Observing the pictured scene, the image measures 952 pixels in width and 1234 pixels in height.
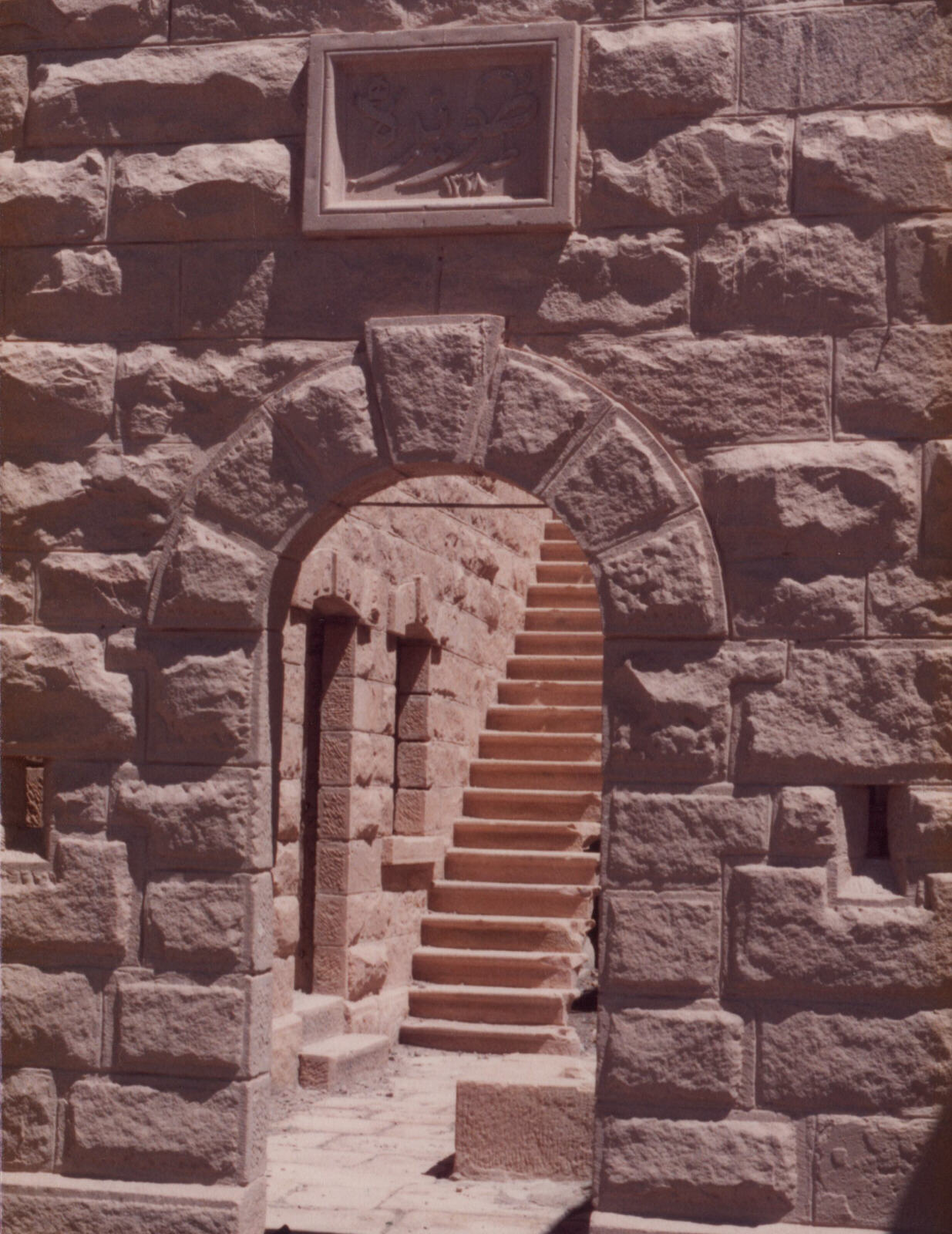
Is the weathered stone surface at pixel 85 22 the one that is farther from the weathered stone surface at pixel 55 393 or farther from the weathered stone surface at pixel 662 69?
the weathered stone surface at pixel 662 69

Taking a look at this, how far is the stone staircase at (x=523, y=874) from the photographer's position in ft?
31.9

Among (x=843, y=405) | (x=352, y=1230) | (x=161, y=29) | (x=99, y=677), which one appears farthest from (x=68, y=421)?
(x=352, y=1230)

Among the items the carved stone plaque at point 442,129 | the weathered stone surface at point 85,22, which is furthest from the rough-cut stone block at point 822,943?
the weathered stone surface at point 85,22

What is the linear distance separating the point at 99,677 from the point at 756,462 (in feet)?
6.73

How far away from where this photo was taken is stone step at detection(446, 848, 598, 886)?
1042 centimetres

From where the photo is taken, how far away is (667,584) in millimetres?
4906

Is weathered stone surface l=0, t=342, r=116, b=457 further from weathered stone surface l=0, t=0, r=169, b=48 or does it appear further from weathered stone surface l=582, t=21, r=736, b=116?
weathered stone surface l=582, t=21, r=736, b=116

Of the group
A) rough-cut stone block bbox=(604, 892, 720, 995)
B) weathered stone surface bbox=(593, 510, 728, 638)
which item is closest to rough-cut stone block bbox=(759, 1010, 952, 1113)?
rough-cut stone block bbox=(604, 892, 720, 995)

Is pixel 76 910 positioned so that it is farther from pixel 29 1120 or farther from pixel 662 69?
pixel 662 69

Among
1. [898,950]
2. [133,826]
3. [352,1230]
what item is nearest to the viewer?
[898,950]

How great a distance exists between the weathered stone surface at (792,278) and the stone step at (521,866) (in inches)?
230

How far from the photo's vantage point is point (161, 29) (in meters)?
5.42

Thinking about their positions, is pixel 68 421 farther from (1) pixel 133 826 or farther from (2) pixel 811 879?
(2) pixel 811 879

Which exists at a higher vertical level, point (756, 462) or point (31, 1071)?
point (756, 462)
